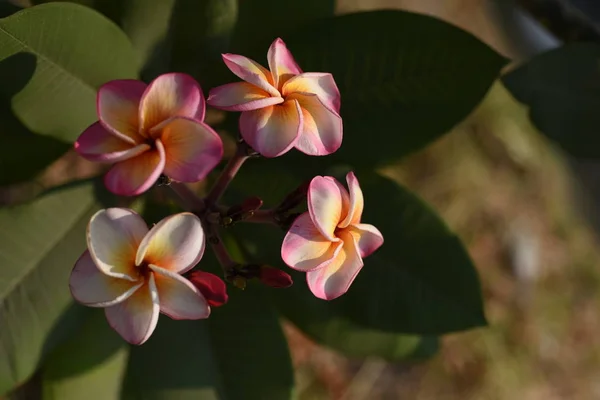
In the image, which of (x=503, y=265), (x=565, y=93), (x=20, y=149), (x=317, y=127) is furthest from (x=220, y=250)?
(x=503, y=265)

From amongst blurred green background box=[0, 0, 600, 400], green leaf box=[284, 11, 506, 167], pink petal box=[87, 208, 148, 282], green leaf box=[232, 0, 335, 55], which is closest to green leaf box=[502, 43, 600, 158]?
green leaf box=[284, 11, 506, 167]

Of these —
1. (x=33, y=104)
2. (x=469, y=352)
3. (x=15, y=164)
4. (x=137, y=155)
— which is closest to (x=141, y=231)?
(x=137, y=155)

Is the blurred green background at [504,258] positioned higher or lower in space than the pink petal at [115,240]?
lower

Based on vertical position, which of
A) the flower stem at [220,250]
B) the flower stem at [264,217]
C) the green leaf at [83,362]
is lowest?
the green leaf at [83,362]

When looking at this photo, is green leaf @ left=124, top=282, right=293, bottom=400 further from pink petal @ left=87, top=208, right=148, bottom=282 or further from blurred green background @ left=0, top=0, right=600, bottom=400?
blurred green background @ left=0, top=0, right=600, bottom=400

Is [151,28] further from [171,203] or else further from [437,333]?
[437,333]

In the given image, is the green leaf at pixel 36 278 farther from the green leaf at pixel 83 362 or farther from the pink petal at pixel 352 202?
the pink petal at pixel 352 202

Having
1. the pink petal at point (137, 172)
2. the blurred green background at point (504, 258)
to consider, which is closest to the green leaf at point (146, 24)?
the pink petal at point (137, 172)

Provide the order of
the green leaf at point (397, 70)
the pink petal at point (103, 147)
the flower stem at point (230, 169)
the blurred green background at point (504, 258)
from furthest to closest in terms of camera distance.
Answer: the blurred green background at point (504, 258) → the green leaf at point (397, 70) → the flower stem at point (230, 169) → the pink petal at point (103, 147)
